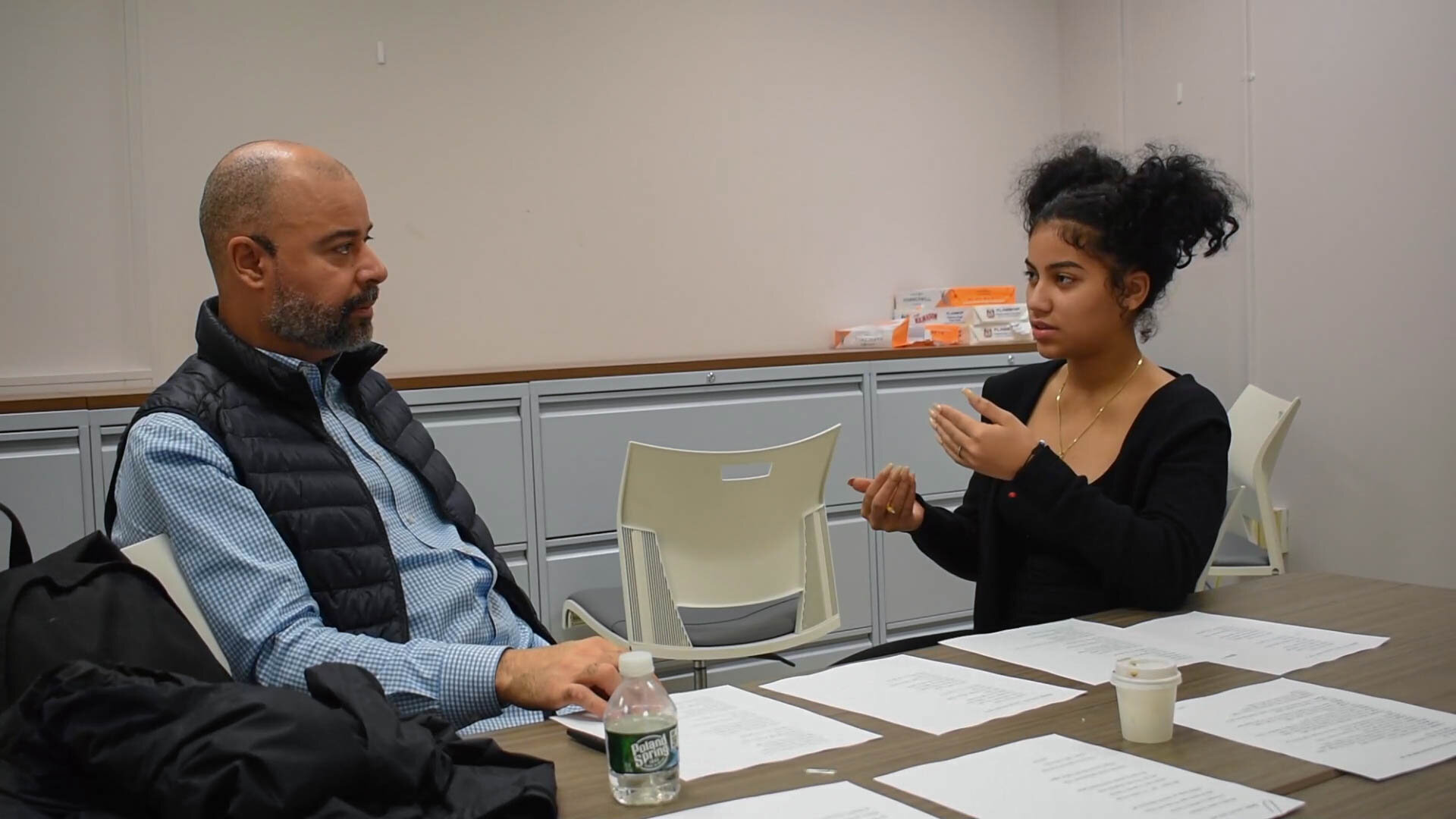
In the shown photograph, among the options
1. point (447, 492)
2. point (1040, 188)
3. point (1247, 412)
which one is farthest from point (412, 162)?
point (1247, 412)

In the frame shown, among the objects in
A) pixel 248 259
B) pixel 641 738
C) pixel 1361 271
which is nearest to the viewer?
pixel 641 738

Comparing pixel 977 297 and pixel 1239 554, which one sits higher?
pixel 977 297

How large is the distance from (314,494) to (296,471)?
0.04 m

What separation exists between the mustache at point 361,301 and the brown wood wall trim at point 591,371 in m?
1.17

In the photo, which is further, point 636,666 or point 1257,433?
point 1257,433

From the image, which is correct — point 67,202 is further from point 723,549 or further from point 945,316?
point 945,316

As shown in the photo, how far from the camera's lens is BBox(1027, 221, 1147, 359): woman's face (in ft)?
6.22

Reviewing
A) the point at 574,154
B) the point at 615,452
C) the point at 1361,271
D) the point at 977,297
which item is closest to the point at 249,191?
the point at 615,452

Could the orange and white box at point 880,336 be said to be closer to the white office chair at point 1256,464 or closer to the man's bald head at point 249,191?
the white office chair at point 1256,464

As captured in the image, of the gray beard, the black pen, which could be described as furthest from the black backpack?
the gray beard

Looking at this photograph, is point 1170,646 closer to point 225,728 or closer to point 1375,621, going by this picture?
point 1375,621

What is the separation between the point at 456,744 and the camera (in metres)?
1.04

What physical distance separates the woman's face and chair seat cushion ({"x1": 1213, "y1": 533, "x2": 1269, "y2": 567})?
147cm

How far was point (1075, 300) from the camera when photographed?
1.90 metres
